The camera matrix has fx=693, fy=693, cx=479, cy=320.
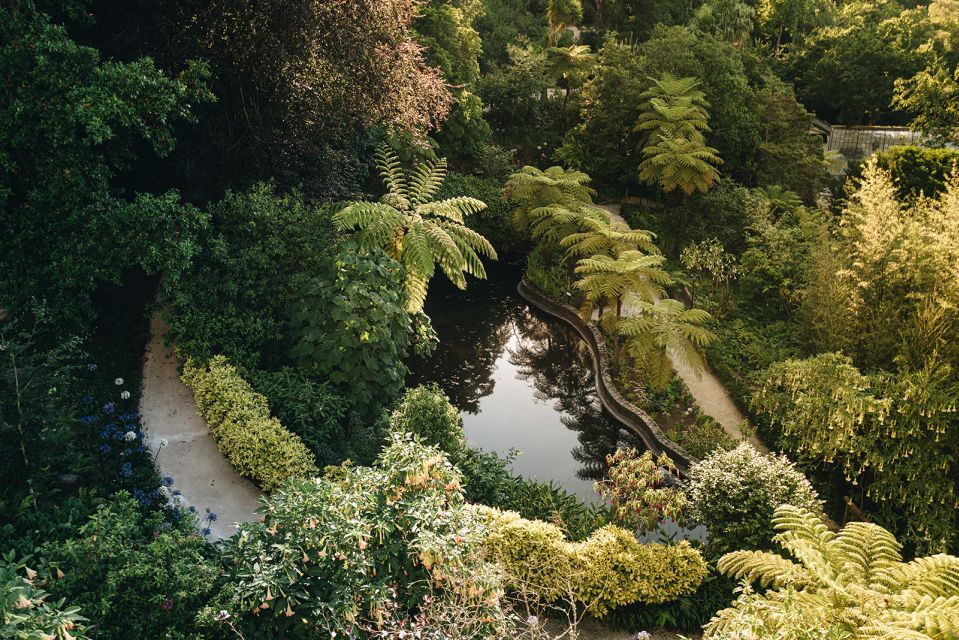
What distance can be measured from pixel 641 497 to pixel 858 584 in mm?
2446

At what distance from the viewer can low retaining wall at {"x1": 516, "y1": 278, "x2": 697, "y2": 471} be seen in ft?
28.7

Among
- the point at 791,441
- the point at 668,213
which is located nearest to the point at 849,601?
A: the point at 791,441

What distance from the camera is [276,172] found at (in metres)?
9.45

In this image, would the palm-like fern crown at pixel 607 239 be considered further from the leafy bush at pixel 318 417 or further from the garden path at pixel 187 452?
the garden path at pixel 187 452

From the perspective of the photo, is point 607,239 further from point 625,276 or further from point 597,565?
point 597,565

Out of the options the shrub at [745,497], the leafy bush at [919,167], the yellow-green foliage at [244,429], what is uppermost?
the leafy bush at [919,167]

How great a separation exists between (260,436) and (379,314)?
197 cm

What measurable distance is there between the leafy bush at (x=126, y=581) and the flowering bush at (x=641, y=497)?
4071mm

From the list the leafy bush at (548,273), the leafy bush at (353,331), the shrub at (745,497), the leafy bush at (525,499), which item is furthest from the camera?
the leafy bush at (548,273)

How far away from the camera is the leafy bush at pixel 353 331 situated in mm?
7969

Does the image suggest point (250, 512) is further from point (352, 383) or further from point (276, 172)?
point (276, 172)

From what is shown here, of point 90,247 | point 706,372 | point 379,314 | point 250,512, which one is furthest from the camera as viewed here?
point 706,372

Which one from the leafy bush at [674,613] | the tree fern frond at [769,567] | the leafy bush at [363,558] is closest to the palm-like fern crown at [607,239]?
the leafy bush at [674,613]

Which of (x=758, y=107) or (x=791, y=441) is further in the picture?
(x=758, y=107)
